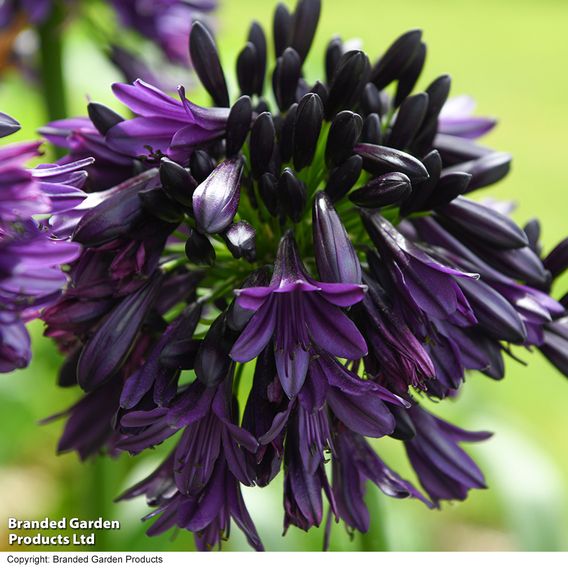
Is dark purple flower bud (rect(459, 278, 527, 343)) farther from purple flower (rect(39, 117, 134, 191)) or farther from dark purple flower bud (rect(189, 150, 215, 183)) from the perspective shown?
purple flower (rect(39, 117, 134, 191))

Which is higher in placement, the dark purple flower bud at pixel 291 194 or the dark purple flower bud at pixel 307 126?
the dark purple flower bud at pixel 307 126

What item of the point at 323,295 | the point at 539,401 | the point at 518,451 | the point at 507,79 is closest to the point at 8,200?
the point at 323,295

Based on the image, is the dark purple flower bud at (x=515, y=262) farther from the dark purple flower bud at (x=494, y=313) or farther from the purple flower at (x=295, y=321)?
the purple flower at (x=295, y=321)

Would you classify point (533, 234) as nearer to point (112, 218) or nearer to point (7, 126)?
point (112, 218)

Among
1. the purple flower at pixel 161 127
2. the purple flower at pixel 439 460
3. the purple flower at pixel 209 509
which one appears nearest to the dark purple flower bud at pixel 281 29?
the purple flower at pixel 161 127

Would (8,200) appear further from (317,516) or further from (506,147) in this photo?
(506,147)

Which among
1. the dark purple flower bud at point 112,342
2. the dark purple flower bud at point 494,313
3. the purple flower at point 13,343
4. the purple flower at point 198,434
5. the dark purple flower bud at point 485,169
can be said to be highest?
the dark purple flower bud at point 485,169

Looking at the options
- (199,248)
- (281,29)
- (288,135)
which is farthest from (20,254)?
(281,29)
